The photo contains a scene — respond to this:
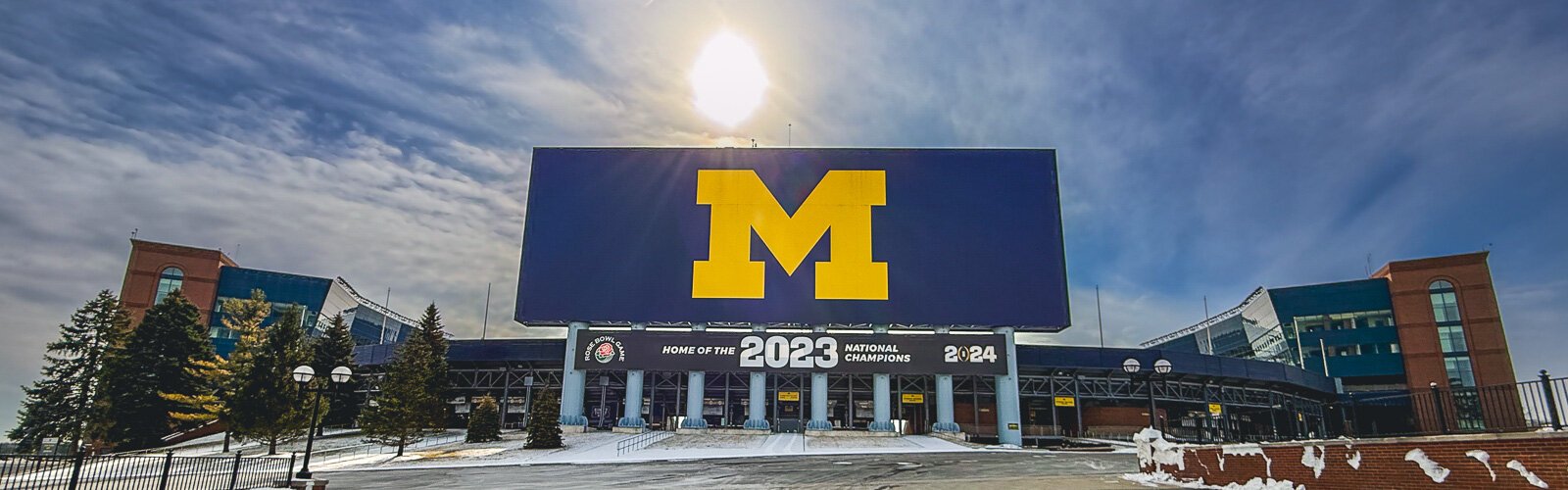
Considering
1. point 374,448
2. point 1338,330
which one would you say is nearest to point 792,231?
point 374,448

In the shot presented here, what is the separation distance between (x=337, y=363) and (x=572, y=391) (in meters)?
13.5

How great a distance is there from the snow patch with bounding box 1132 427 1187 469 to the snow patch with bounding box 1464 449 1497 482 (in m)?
7.59

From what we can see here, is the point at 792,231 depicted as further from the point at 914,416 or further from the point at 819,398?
the point at 914,416

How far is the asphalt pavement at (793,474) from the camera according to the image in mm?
21047

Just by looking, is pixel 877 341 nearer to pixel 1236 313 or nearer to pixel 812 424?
pixel 812 424

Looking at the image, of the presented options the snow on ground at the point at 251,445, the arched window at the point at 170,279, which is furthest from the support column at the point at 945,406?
the arched window at the point at 170,279

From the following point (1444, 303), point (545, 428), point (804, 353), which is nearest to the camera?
point (545, 428)

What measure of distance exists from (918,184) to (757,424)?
18.8m

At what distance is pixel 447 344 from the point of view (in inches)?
2090

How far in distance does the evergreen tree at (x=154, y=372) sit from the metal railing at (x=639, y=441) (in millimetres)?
23756

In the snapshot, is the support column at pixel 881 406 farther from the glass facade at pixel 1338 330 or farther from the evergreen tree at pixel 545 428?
the glass facade at pixel 1338 330

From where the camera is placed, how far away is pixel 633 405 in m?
49.8

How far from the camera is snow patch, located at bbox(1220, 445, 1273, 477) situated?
15.0 metres

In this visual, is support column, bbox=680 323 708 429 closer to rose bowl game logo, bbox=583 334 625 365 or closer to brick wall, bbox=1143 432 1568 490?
rose bowl game logo, bbox=583 334 625 365
